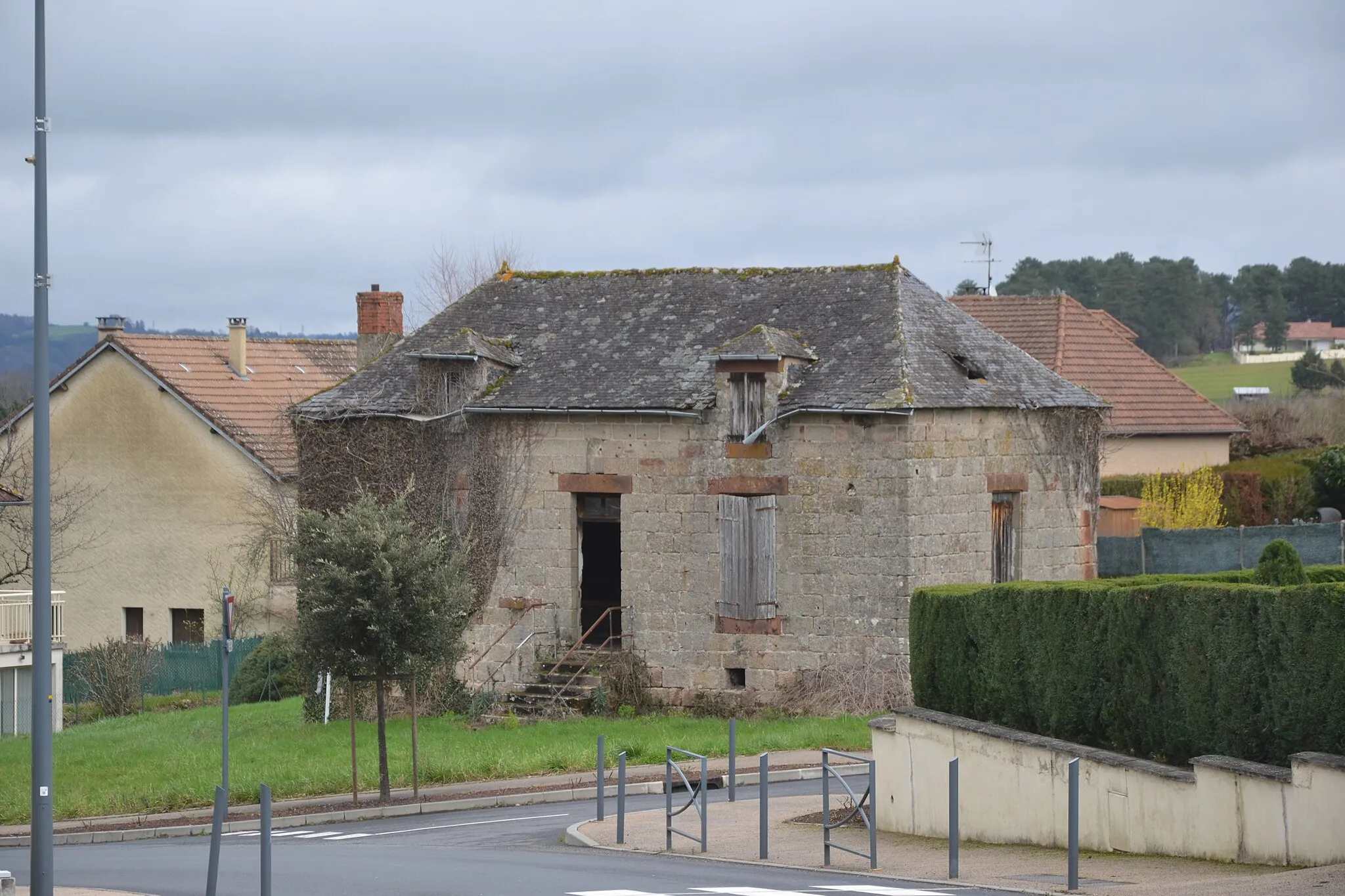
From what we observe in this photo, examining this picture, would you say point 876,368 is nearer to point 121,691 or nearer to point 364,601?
point 364,601

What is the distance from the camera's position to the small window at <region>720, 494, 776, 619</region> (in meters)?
28.4

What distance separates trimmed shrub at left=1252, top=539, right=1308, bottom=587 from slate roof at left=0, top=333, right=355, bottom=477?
27151 millimetres

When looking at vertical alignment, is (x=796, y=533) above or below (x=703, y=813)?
above

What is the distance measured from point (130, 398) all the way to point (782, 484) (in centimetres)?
2089

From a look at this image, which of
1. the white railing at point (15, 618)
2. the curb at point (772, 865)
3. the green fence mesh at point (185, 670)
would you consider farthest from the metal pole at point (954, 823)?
the green fence mesh at point (185, 670)

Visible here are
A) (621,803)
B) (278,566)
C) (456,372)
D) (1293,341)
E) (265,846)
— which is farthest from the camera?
(1293,341)

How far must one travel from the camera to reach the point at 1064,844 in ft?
52.2

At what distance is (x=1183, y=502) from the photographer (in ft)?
129

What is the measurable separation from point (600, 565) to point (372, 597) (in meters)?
10.3

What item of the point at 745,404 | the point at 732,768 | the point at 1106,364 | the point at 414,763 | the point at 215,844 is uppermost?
the point at 1106,364

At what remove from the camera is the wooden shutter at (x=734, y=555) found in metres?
28.5

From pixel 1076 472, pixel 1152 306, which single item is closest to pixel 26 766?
pixel 1076 472

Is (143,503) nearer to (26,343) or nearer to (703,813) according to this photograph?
(703,813)

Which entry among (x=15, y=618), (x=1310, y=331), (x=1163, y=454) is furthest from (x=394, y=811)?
(x=1310, y=331)
